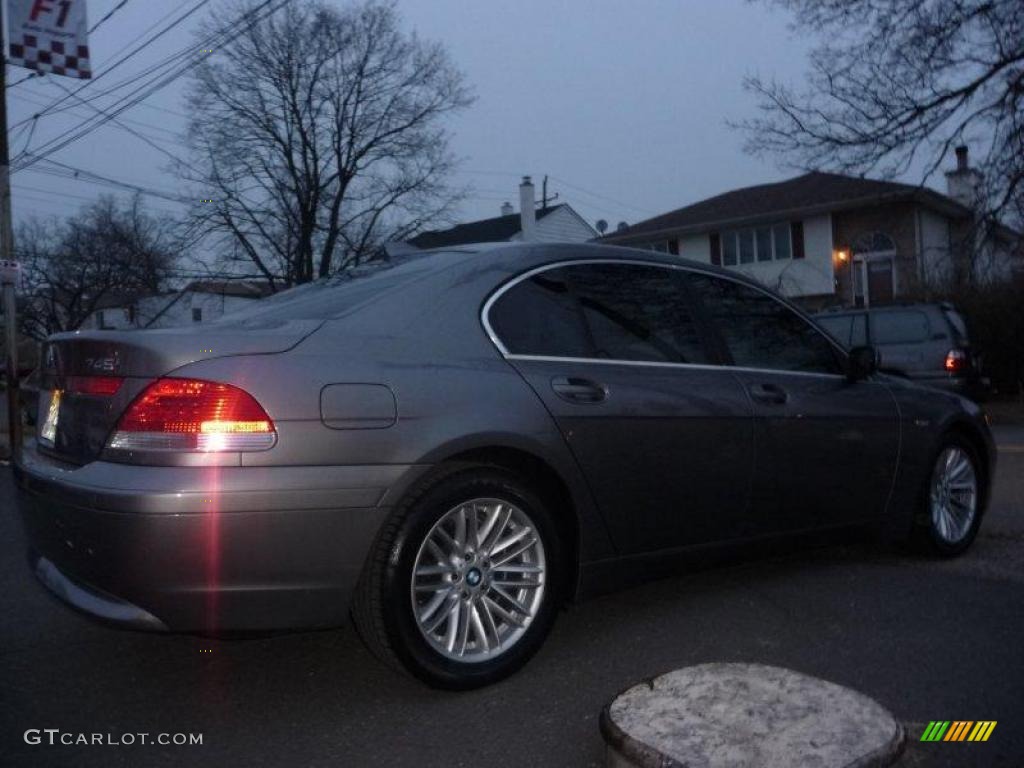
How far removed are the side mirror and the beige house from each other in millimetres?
20153

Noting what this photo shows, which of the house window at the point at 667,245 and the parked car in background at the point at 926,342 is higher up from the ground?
the house window at the point at 667,245

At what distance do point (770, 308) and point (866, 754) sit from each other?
233 cm

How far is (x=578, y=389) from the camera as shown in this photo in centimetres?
338

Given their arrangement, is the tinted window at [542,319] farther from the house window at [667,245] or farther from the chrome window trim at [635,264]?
the house window at [667,245]

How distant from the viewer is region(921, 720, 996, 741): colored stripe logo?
275 cm

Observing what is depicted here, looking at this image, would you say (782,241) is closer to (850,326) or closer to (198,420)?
(850,326)

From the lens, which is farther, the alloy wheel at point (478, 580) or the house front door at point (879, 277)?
the house front door at point (879, 277)

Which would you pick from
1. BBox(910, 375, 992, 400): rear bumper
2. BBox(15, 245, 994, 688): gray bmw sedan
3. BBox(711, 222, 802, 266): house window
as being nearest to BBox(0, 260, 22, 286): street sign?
BBox(15, 245, 994, 688): gray bmw sedan

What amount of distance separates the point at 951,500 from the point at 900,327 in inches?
321

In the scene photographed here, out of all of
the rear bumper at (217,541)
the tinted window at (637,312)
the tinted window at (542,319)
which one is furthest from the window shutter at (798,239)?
the rear bumper at (217,541)

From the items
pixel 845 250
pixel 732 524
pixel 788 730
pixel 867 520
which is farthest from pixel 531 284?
pixel 845 250

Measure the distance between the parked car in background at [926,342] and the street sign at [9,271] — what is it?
10.7 metres

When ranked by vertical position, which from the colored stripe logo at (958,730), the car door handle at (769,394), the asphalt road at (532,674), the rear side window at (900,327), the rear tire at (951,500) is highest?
the rear side window at (900,327)

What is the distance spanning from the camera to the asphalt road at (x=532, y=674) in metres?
2.71
